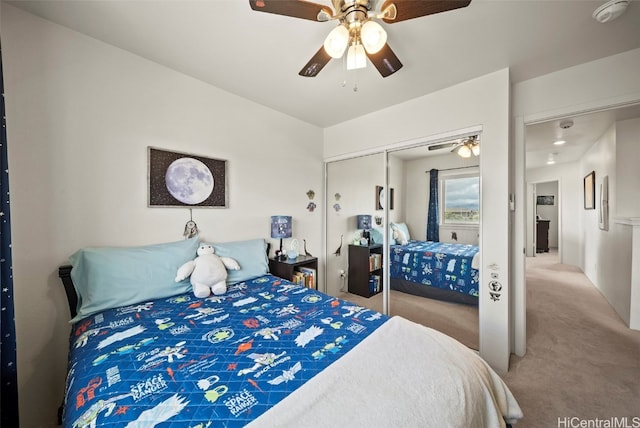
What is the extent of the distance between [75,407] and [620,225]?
504 cm

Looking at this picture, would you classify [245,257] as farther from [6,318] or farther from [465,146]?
[465,146]

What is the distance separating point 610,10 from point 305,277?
2.98 m

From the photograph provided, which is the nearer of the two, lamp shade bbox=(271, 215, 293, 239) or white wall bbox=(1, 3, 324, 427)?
white wall bbox=(1, 3, 324, 427)

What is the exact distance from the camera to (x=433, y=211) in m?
2.65

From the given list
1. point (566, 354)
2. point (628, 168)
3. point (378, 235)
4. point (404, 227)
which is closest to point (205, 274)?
point (378, 235)

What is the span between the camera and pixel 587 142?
12.8ft

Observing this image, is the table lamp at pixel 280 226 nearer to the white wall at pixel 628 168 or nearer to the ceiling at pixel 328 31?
the ceiling at pixel 328 31

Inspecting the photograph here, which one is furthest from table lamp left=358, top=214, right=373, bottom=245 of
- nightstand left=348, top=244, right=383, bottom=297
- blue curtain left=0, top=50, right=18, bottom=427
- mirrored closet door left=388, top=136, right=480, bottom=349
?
blue curtain left=0, top=50, right=18, bottom=427

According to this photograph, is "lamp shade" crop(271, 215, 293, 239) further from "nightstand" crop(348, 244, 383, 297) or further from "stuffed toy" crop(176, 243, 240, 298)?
"nightstand" crop(348, 244, 383, 297)

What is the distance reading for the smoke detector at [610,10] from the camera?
1330 mm

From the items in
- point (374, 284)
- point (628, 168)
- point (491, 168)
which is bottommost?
point (374, 284)

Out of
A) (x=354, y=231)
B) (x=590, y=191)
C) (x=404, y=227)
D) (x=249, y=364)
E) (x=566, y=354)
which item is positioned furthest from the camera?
(x=590, y=191)

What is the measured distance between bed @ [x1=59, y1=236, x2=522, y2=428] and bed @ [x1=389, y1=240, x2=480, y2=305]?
140 centimetres

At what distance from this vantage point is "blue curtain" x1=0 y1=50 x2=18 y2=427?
1.15 m
